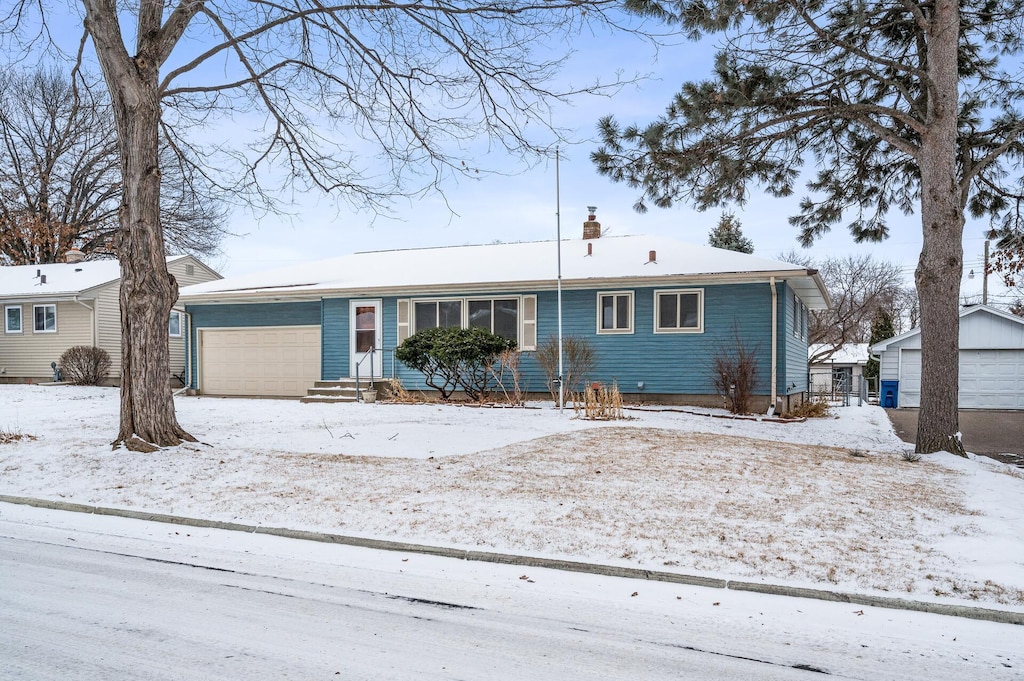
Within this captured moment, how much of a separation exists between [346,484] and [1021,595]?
19.4ft

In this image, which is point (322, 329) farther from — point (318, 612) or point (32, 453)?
point (318, 612)

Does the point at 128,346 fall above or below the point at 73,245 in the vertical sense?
below

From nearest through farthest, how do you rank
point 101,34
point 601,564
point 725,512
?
point 601,564, point 725,512, point 101,34

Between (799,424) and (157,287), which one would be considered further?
(799,424)

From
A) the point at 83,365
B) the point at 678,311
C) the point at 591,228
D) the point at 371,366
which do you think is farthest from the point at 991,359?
the point at 83,365

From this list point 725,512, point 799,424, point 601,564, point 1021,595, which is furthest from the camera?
point 799,424

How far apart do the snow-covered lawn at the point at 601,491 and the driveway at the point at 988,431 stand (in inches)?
77.4

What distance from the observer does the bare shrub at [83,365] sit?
23656mm

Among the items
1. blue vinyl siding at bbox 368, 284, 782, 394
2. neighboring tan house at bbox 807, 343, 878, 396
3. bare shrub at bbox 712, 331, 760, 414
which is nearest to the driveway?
bare shrub at bbox 712, 331, 760, 414

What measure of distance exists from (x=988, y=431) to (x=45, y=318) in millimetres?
28635

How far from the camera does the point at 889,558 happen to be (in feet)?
17.6

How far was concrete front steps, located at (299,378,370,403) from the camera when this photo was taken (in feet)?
61.1

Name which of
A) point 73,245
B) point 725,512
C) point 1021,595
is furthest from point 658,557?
point 73,245

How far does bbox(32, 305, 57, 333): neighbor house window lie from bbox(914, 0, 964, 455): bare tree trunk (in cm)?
2659
